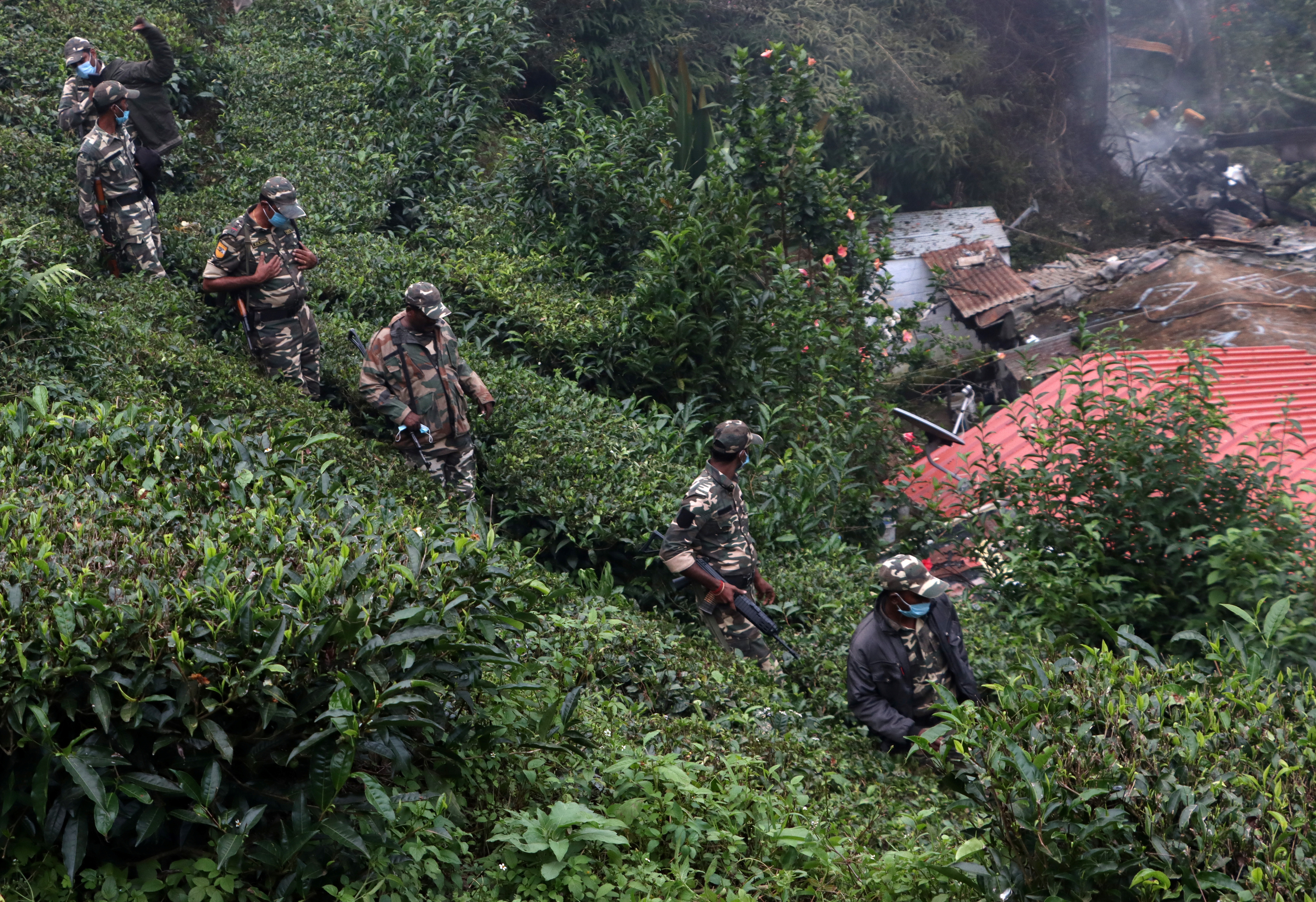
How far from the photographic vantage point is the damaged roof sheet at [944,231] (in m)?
17.8

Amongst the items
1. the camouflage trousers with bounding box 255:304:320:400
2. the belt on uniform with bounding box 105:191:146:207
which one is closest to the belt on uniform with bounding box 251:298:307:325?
A: the camouflage trousers with bounding box 255:304:320:400

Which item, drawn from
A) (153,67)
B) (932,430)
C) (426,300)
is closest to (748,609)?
(426,300)

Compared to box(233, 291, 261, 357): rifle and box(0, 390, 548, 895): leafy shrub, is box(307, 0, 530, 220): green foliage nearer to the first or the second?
box(233, 291, 261, 357): rifle

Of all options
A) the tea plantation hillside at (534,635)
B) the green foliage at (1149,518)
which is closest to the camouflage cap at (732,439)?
the tea plantation hillside at (534,635)

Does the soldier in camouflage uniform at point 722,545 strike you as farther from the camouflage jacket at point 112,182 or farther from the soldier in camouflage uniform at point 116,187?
the camouflage jacket at point 112,182

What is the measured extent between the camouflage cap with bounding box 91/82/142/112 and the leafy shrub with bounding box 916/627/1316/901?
832cm

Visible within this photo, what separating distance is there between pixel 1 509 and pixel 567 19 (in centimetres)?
1432

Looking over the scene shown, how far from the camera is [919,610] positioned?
16.9ft

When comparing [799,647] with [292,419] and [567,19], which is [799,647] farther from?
[567,19]

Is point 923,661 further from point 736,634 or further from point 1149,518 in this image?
point 1149,518

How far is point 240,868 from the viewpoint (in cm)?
296

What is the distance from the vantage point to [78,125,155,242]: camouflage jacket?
26.8 ft

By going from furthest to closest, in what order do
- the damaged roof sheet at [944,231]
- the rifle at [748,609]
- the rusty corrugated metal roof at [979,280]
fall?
the damaged roof sheet at [944,231] → the rusty corrugated metal roof at [979,280] → the rifle at [748,609]

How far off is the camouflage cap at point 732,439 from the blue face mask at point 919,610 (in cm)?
149
